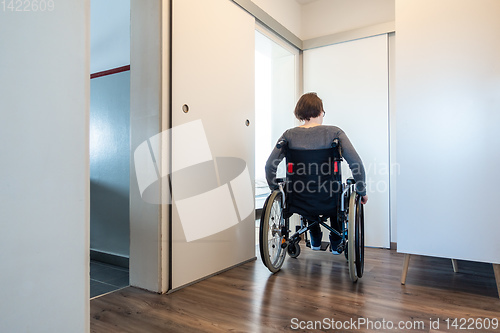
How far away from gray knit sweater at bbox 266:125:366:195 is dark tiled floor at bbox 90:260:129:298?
1151 millimetres

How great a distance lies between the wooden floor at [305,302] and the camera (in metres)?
1.50

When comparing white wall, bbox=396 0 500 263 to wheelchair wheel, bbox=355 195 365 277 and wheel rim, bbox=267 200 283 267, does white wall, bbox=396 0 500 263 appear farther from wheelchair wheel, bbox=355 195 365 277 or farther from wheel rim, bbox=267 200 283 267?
wheel rim, bbox=267 200 283 267

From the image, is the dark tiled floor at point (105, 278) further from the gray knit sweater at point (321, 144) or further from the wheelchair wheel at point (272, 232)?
the gray knit sweater at point (321, 144)

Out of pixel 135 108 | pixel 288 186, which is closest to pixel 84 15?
→ pixel 135 108

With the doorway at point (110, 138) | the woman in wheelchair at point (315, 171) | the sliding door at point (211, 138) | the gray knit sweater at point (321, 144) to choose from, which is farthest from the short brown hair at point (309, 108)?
the doorway at point (110, 138)

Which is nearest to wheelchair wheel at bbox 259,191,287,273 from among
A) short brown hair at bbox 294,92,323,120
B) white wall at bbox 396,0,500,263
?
short brown hair at bbox 294,92,323,120

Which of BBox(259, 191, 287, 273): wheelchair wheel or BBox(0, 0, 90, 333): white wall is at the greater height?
BBox(0, 0, 90, 333): white wall

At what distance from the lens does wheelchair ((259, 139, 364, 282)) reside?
2055 mm

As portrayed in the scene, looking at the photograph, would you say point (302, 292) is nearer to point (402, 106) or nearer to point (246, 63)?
point (402, 106)

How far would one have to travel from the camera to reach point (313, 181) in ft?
7.01

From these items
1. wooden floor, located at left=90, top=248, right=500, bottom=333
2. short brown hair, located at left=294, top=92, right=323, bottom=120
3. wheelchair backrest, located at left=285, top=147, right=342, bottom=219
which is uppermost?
short brown hair, located at left=294, top=92, right=323, bottom=120

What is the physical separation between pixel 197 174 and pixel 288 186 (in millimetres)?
598

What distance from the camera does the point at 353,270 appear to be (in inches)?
77.9

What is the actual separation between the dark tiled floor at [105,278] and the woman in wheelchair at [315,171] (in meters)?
1.10
